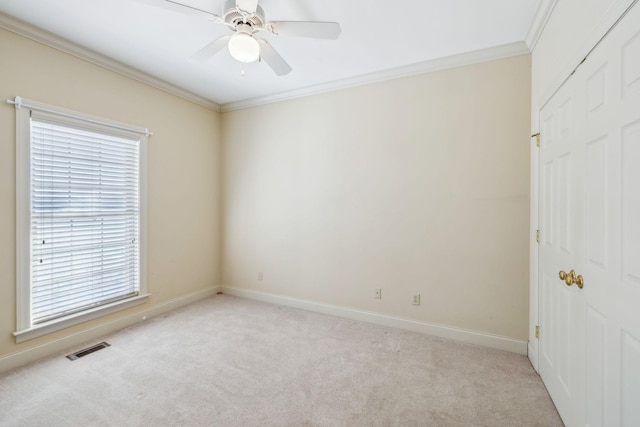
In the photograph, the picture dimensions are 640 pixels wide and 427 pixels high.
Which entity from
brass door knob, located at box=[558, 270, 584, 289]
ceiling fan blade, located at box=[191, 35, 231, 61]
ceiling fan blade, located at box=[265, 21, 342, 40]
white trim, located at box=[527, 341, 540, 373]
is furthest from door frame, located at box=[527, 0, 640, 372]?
ceiling fan blade, located at box=[191, 35, 231, 61]

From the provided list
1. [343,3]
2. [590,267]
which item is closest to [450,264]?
[590,267]

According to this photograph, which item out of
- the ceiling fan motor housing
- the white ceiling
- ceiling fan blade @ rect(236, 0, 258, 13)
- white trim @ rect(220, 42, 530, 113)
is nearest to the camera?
ceiling fan blade @ rect(236, 0, 258, 13)

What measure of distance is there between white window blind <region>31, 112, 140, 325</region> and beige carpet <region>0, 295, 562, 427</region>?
0.50m

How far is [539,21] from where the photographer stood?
2080mm

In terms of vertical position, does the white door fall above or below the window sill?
above

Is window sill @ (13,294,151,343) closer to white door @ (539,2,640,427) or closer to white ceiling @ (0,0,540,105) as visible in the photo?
white ceiling @ (0,0,540,105)

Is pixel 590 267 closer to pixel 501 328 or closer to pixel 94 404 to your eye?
pixel 501 328

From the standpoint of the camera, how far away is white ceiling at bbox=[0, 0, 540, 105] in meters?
2.04

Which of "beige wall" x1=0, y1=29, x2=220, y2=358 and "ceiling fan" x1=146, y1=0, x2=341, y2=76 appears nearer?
"ceiling fan" x1=146, y1=0, x2=341, y2=76

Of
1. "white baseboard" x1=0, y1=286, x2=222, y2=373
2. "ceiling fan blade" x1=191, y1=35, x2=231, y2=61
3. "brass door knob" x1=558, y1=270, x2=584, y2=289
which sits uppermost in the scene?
"ceiling fan blade" x1=191, y1=35, x2=231, y2=61

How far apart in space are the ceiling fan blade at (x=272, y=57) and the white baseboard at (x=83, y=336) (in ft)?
9.67

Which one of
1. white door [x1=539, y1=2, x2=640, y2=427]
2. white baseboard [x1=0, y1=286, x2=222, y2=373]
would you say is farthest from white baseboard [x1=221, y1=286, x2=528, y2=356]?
white baseboard [x1=0, y1=286, x2=222, y2=373]

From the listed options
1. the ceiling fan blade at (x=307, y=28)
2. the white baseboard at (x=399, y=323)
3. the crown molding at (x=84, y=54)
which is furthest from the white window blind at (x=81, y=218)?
the ceiling fan blade at (x=307, y=28)

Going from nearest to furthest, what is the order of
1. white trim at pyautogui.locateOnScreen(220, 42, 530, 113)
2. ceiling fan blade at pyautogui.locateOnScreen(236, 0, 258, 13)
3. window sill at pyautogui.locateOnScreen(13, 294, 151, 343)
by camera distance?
ceiling fan blade at pyautogui.locateOnScreen(236, 0, 258, 13)
window sill at pyautogui.locateOnScreen(13, 294, 151, 343)
white trim at pyautogui.locateOnScreen(220, 42, 530, 113)
